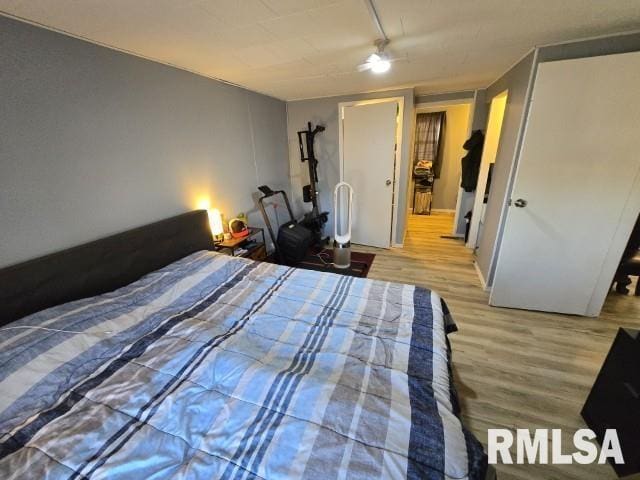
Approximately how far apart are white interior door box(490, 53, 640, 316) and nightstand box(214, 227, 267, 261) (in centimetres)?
238

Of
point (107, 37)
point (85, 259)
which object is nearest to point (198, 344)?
point (85, 259)

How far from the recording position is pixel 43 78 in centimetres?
136

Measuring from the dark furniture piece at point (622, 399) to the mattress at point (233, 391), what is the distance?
820 millimetres

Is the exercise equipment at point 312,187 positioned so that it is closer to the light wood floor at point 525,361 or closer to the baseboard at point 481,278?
the light wood floor at point 525,361

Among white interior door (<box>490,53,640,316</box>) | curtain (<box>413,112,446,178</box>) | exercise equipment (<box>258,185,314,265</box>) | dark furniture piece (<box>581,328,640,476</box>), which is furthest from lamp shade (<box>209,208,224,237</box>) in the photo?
curtain (<box>413,112,446,178</box>)

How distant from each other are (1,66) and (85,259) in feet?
3.28

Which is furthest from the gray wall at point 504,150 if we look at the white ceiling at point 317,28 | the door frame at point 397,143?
the door frame at point 397,143

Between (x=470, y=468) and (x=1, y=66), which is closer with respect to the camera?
(x=470, y=468)

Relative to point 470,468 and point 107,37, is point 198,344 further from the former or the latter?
point 107,37

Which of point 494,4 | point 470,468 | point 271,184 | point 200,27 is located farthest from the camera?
Answer: point 271,184

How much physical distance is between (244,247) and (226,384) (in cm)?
188

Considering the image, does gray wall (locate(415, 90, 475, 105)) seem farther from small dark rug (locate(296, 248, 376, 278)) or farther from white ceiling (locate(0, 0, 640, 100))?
small dark rug (locate(296, 248, 376, 278))

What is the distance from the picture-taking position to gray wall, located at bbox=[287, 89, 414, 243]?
11.1 feet

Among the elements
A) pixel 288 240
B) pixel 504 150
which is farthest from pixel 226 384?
pixel 504 150
